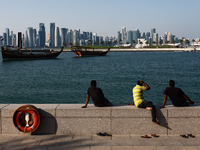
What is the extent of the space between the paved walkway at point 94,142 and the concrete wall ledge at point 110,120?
0.67ft

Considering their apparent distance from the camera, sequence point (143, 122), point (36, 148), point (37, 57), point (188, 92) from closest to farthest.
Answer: point (36, 148) → point (143, 122) → point (188, 92) → point (37, 57)

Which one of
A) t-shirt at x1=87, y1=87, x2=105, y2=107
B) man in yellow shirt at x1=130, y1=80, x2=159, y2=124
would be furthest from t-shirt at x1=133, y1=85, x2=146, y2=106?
t-shirt at x1=87, y1=87, x2=105, y2=107

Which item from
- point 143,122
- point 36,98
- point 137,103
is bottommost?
point 36,98

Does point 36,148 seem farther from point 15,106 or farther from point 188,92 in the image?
point 188,92

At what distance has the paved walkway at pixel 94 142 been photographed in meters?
5.78

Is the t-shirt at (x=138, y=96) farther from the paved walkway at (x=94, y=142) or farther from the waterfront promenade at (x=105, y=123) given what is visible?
the paved walkway at (x=94, y=142)

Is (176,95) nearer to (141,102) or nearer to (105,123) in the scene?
(141,102)

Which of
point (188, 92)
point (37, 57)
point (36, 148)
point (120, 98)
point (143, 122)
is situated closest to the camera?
point (36, 148)

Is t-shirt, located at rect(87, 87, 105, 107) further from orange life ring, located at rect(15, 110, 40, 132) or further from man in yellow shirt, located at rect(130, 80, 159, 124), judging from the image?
orange life ring, located at rect(15, 110, 40, 132)

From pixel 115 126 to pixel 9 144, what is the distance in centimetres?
265

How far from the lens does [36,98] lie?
72.7 ft

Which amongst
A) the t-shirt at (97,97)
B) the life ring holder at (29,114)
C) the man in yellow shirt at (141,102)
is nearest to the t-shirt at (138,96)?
the man in yellow shirt at (141,102)

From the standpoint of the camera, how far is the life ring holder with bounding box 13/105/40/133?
6543 mm

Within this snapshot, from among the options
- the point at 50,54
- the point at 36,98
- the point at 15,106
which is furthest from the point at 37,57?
the point at 15,106
